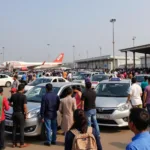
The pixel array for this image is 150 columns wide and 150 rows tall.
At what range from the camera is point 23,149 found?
7.12 metres

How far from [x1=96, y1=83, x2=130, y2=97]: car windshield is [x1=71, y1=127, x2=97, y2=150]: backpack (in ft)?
23.0

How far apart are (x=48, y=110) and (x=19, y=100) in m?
0.79

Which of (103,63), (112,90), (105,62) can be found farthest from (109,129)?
(103,63)

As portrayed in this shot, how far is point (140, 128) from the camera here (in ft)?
7.96

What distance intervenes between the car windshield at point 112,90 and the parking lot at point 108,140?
1367 mm

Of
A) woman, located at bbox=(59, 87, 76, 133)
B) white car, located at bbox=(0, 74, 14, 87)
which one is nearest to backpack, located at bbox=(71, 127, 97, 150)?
woman, located at bbox=(59, 87, 76, 133)

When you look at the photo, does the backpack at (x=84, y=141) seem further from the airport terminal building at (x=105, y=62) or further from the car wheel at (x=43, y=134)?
the airport terminal building at (x=105, y=62)

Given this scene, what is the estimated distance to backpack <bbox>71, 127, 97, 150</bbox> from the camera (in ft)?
10.6

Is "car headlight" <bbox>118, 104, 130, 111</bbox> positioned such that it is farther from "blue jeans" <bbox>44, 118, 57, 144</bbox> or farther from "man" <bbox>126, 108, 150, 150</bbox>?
"man" <bbox>126, 108, 150, 150</bbox>

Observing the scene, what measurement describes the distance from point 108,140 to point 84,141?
487 cm

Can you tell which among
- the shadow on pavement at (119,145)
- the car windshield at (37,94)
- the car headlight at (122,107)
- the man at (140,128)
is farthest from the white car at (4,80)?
the man at (140,128)

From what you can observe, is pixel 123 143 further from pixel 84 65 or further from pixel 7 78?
pixel 84 65

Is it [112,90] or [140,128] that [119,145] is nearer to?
[112,90]

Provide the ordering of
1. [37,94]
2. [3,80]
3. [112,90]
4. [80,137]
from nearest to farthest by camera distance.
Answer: [80,137]
[37,94]
[112,90]
[3,80]
